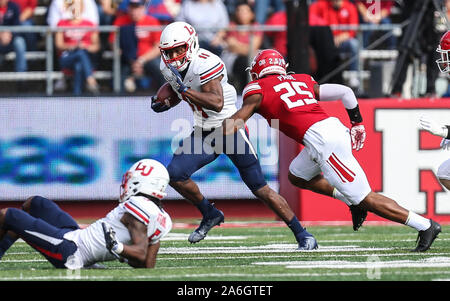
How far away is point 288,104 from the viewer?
8008 mm

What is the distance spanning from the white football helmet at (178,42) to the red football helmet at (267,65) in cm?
55

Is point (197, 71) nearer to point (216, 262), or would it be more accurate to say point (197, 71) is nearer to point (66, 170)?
point (216, 262)

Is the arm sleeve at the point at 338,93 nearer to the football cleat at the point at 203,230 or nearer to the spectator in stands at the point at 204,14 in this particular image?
the football cleat at the point at 203,230

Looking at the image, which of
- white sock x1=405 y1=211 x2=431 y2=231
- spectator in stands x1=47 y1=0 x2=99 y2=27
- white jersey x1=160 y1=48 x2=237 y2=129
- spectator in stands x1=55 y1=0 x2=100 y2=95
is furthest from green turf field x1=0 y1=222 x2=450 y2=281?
spectator in stands x1=47 y1=0 x2=99 y2=27

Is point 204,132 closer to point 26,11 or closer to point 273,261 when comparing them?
point 273,261

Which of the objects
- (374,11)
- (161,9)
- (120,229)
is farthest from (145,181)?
(374,11)

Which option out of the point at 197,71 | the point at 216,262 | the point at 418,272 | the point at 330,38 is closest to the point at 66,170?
the point at 330,38

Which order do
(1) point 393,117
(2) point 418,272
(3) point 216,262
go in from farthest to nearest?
1. (1) point 393,117
2. (3) point 216,262
3. (2) point 418,272

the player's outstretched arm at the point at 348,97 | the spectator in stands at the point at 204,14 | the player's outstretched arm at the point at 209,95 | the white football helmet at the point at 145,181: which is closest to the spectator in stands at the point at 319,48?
the spectator in stands at the point at 204,14

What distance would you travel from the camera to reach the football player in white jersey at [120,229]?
6543 millimetres

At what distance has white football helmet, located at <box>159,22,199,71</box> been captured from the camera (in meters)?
8.38

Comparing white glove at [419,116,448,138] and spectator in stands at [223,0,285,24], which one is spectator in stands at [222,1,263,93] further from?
white glove at [419,116,448,138]

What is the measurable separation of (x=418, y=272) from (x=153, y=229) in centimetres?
165
